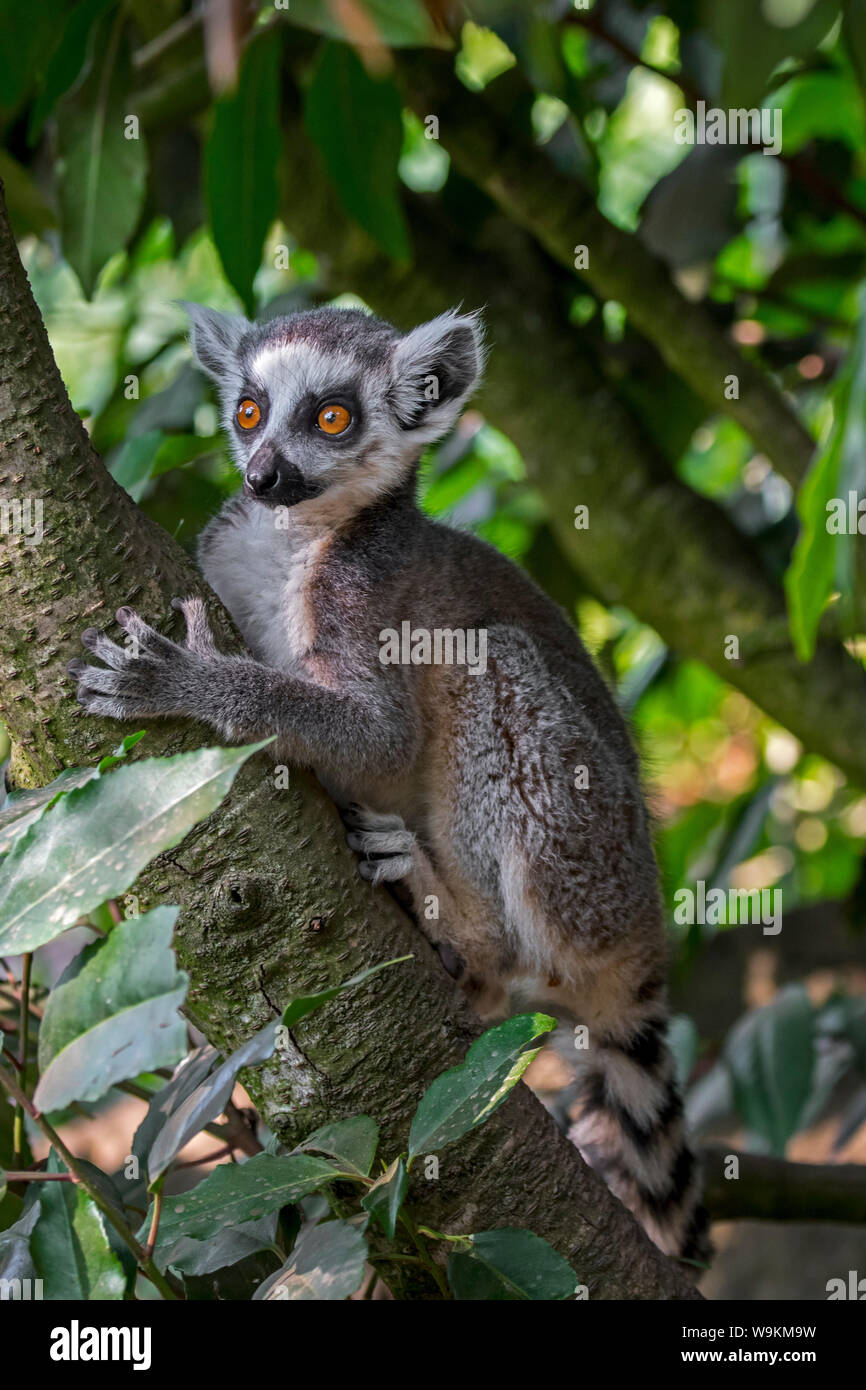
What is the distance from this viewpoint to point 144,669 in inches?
58.9

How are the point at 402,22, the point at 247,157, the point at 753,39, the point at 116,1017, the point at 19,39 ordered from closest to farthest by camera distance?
the point at 116,1017, the point at 753,39, the point at 402,22, the point at 19,39, the point at 247,157

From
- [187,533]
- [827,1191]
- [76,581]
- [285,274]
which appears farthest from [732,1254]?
[76,581]

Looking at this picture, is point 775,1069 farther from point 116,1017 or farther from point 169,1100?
point 116,1017

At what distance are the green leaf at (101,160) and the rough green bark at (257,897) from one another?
1.16 m

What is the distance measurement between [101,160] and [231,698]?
4.62 ft

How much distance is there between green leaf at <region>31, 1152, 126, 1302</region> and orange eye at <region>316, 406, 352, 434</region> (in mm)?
1553

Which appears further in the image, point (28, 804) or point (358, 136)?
point (358, 136)

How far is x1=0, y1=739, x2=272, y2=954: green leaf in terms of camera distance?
1024mm

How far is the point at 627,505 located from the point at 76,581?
6.76ft

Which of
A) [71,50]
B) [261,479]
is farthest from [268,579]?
[71,50]

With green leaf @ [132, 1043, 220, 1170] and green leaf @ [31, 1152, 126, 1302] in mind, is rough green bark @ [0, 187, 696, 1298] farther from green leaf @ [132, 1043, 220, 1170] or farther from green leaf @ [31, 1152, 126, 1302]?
green leaf @ [31, 1152, 126, 1302]

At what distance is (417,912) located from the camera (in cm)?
225

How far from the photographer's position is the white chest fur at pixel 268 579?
7.43 feet

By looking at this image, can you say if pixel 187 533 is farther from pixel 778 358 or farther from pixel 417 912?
pixel 778 358
